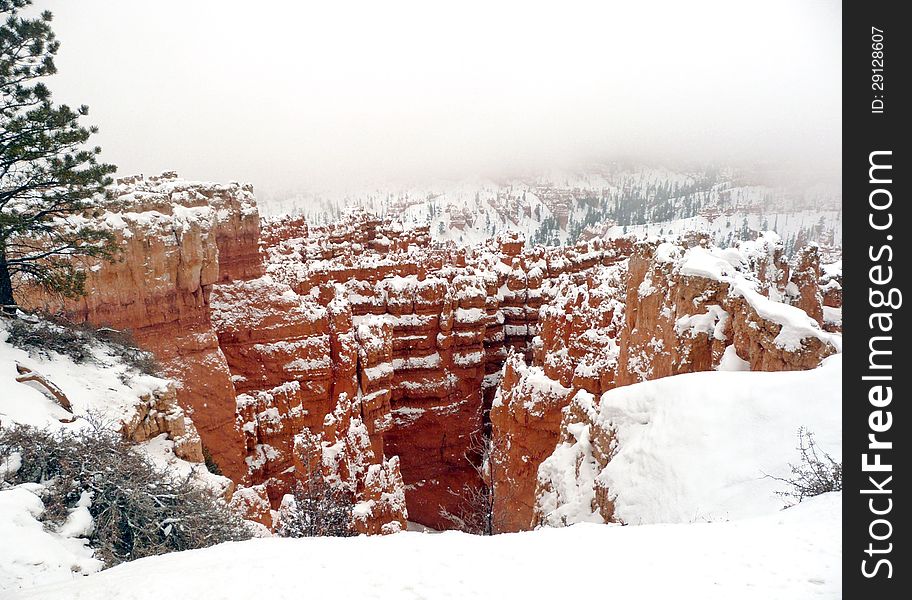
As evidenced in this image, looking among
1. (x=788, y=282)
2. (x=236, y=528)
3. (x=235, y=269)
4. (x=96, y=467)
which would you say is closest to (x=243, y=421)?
(x=235, y=269)

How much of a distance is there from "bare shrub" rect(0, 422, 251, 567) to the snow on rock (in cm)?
638

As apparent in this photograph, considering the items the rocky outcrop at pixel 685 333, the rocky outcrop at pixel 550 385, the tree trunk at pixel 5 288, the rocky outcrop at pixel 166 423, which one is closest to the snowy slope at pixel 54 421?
the rocky outcrop at pixel 166 423

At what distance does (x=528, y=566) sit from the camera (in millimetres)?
4945

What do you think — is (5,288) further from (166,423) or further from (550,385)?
(550,385)

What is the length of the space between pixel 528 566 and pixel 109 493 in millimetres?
5277

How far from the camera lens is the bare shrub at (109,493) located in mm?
5725

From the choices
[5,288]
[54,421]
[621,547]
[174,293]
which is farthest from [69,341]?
[621,547]

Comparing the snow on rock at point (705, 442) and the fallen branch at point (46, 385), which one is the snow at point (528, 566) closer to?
the snow on rock at point (705, 442)

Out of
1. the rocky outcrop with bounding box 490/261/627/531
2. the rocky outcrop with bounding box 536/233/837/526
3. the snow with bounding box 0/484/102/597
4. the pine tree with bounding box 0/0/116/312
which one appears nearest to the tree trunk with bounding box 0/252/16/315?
the pine tree with bounding box 0/0/116/312

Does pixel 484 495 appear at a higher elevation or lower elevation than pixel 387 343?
lower

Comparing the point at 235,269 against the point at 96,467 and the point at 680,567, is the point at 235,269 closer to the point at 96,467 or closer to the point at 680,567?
the point at 96,467

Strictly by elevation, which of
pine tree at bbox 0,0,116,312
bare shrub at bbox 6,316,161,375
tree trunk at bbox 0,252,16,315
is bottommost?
bare shrub at bbox 6,316,161,375

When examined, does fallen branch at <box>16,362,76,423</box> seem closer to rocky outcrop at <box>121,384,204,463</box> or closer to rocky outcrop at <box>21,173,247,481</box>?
rocky outcrop at <box>121,384,204,463</box>

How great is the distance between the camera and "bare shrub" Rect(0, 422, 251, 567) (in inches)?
225
